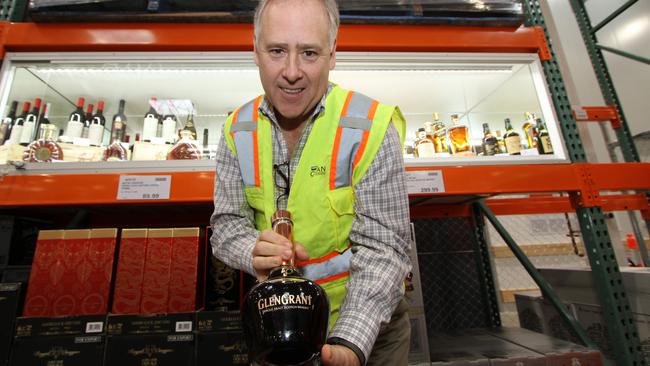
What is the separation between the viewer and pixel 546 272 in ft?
6.81

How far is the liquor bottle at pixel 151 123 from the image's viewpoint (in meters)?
2.02

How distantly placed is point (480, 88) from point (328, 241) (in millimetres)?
2023

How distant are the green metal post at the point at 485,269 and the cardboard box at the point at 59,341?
2084mm

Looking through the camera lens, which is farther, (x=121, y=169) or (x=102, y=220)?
(x=102, y=220)

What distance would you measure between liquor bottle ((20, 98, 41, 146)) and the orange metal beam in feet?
1.46

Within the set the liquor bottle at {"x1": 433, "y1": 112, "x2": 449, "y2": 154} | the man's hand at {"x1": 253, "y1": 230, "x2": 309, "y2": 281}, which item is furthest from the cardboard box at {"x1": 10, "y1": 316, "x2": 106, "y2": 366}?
the liquor bottle at {"x1": 433, "y1": 112, "x2": 449, "y2": 154}

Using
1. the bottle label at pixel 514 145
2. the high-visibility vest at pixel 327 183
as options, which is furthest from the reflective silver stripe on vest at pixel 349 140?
the bottle label at pixel 514 145

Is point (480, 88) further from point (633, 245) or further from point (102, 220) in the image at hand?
point (633, 245)

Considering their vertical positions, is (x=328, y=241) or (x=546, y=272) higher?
(x=328, y=241)

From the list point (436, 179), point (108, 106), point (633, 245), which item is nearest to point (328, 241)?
point (436, 179)

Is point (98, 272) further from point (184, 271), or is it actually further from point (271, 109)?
point (271, 109)

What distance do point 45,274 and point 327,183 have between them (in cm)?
125

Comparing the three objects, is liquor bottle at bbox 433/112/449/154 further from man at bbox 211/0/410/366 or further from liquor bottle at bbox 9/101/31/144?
liquor bottle at bbox 9/101/31/144

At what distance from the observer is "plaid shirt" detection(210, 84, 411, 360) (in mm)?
651
